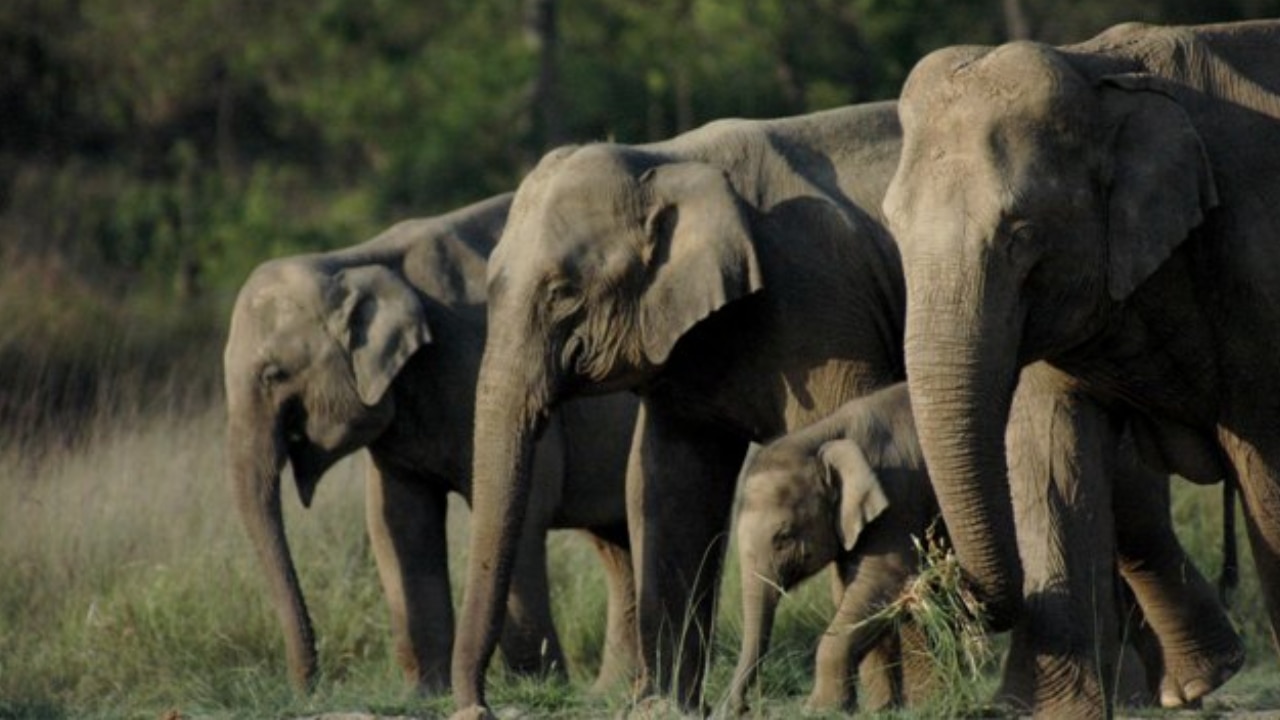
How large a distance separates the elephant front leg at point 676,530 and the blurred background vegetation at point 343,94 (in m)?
14.0

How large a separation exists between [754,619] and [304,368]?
137 inches

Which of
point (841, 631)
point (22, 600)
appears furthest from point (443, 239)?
point (841, 631)

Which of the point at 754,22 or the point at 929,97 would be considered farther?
the point at 754,22

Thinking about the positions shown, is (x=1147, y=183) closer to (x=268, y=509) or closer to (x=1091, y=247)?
(x=1091, y=247)

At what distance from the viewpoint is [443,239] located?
494 inches

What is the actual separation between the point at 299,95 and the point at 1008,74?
25.0 metres

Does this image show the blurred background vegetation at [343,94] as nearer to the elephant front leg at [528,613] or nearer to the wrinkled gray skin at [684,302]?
the elephant front leg at [528,613]

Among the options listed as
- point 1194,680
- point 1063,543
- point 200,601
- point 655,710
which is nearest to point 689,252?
point 655,710

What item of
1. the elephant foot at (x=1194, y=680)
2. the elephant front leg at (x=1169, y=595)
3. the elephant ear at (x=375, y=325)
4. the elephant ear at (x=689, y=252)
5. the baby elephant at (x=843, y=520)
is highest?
the elephant ear at (x=689, y=252)

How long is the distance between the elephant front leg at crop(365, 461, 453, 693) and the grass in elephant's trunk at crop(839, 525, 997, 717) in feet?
10.3

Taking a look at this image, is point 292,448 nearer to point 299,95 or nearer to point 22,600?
point 22,600

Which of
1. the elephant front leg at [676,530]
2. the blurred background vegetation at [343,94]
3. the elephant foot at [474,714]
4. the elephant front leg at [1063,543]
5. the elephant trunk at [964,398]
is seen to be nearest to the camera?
the elephant trunk at [964,398]

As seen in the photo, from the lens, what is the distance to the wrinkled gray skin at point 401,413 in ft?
40.3

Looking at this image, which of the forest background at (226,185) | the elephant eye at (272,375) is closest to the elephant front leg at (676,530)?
the forest background at (226,185)
